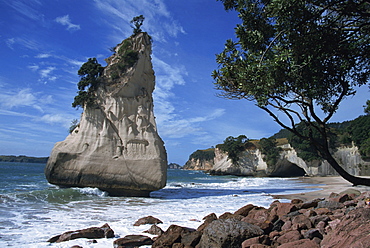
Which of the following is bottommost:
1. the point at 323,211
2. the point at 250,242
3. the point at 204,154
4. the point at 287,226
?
the point at 250,242

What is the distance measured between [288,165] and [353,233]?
208ft

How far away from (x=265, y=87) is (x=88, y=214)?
27.9 ft

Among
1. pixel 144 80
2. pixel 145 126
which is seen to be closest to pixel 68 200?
pixel 145 126

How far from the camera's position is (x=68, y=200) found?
49.2 feet

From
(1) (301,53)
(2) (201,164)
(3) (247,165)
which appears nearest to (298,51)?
(1) (301,53)

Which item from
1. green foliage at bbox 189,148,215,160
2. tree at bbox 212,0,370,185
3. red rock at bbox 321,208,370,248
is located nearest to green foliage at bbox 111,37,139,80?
tree at bbox 212,0,370,185

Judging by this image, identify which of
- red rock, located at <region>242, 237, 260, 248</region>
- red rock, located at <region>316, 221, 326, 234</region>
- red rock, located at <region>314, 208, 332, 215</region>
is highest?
red rock, located at <region>314, 208, 332, 215</region>

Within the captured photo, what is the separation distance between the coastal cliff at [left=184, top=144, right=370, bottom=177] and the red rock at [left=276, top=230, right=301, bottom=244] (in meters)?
43.7

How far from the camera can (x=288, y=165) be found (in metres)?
63.7

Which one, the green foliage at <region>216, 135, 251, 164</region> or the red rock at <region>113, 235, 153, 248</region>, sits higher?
the green foliage at <region>216, 135, 251, 164</region>

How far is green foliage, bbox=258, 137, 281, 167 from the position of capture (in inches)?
2447

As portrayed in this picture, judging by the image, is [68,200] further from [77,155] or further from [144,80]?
[144,80]

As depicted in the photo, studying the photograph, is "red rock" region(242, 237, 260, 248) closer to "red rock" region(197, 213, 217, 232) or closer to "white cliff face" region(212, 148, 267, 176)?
"red rock" region(197, 213, 217, 232)

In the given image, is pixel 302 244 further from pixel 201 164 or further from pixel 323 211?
pixel 201 164
